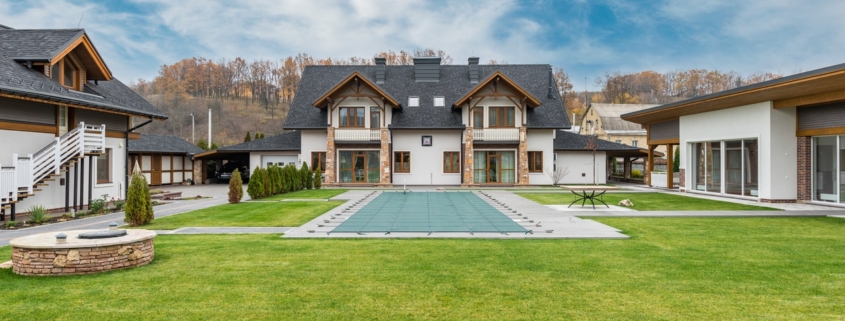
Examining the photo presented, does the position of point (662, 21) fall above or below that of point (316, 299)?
above

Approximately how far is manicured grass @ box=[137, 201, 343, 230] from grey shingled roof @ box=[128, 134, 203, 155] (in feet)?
47.3

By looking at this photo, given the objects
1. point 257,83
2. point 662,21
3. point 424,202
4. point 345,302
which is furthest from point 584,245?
point 257,83

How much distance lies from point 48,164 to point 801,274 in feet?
53.7

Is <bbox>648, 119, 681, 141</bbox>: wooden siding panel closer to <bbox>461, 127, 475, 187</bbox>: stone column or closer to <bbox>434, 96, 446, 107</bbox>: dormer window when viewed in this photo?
<bbox>461, 127, 475, 187</bbox>: stone column

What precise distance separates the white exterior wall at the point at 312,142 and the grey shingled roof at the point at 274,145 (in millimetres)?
775

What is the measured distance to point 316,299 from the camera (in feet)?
16.2

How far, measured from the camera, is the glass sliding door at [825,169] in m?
14.7

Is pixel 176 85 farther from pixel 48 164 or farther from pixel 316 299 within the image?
pixel 316 299

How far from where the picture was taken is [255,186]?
18.1 meters

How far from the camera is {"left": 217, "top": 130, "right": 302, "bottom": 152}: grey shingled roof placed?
28017 mm

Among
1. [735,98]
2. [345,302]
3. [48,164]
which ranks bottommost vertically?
[345,302]

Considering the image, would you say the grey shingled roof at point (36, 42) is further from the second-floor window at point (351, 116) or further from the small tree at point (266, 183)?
the second-floor window at point (351, 116)

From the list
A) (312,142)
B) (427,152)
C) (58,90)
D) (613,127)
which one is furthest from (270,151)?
(613,127)

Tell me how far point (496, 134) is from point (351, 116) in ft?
26.9
